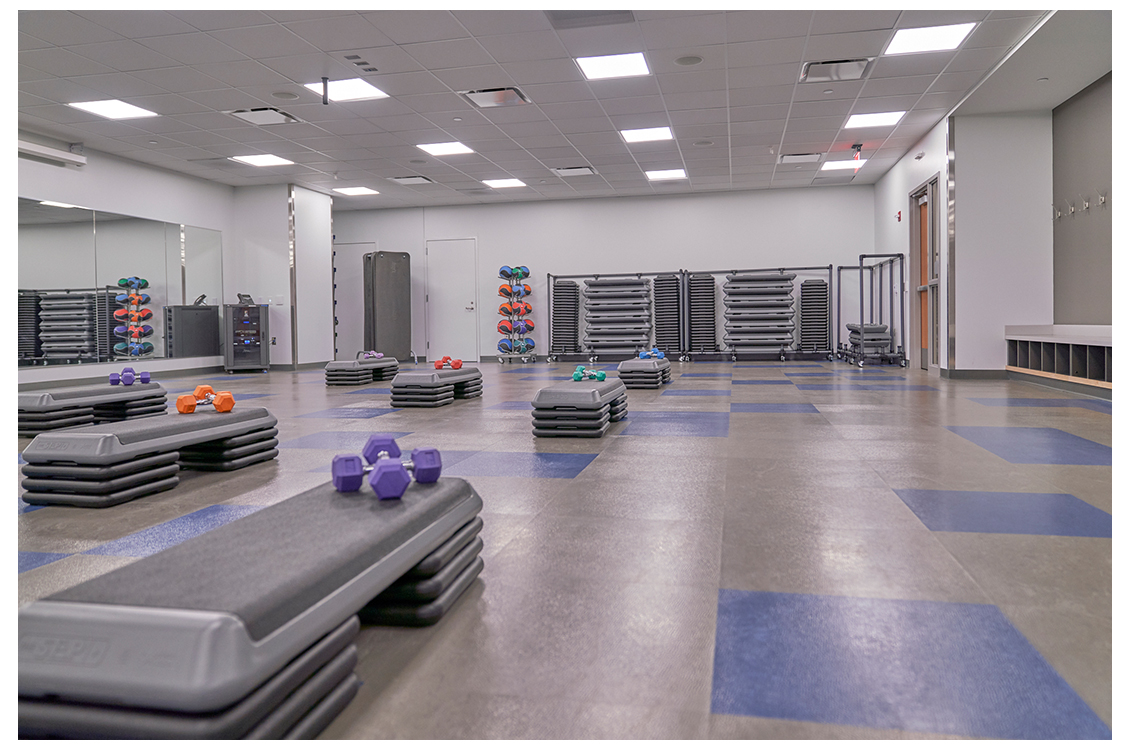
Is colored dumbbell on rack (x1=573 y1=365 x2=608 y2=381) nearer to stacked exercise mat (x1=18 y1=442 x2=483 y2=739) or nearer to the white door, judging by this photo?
stacked exercise mat (x1=18 y1=442 x2=483 y2=739)

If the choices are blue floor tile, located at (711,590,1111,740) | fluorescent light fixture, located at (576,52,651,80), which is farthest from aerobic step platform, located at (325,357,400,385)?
blue floor tile, located at (711,590,1111,740)

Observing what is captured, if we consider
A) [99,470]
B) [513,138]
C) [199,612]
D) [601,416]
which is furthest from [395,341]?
[199,612]

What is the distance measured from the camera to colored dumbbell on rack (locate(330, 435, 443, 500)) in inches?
93.4

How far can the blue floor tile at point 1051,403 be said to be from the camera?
7434 mm

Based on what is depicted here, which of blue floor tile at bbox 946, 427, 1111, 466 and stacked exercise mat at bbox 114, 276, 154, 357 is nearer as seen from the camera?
blue floor tile at bbox 946, 427, 1111, 466

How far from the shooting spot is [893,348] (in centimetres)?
1472

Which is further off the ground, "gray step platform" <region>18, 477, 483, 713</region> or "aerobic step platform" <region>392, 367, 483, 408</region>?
"aerobic step platform" <region>392, 367, 483, 408</region>

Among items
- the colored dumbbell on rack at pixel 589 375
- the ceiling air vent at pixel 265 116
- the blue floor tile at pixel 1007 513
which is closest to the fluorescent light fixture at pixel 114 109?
the ceiling air vent at pixel 265 116

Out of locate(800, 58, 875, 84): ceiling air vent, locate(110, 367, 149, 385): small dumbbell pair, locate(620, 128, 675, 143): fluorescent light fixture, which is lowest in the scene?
locate(110, 367, 149, 385): small dumbbell pair

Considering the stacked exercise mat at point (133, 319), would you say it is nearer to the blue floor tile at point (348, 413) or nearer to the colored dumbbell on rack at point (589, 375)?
the blue floor tile at point (348, 413)

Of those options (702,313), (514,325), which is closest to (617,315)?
(702,313)

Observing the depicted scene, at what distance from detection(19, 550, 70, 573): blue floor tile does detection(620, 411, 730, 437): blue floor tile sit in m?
4.02

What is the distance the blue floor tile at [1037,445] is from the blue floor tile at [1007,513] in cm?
112
